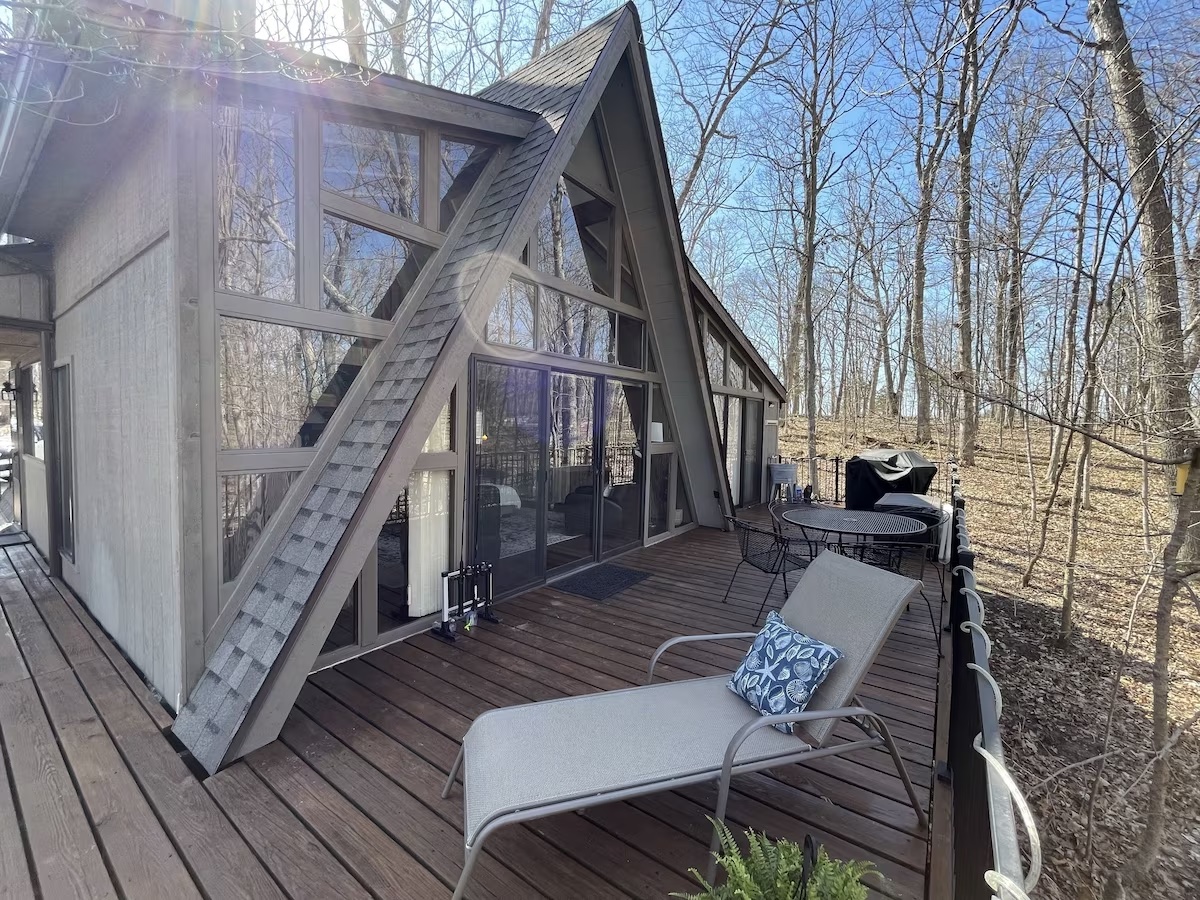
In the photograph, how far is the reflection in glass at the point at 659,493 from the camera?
7371 millimetres

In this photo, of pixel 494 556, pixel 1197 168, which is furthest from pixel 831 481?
pixel 494 556

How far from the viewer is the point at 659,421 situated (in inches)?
293

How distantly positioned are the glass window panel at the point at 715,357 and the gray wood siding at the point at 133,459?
22.8ft

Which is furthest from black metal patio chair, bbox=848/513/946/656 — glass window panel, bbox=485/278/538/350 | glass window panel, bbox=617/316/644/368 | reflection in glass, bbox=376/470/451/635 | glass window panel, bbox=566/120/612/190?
glass window panel, bbox=566/120/612/190

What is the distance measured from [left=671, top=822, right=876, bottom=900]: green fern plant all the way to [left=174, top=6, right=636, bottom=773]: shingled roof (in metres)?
2.32

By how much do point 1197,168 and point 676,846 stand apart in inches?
235

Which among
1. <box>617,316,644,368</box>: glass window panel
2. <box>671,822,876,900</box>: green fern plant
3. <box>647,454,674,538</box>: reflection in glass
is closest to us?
<box>671,822,876,900</box>: green fern plant

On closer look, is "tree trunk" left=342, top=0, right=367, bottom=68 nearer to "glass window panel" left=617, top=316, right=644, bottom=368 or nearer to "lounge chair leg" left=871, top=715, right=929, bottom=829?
"glass window panel" left=617, top=316, right=644, bottom=368

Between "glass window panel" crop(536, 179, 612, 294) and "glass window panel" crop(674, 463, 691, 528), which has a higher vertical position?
"glass window panel" crop(536, 179, 612, 294)

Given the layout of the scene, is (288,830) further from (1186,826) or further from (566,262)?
(1186,826)

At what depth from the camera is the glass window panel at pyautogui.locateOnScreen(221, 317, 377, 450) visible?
316 cm

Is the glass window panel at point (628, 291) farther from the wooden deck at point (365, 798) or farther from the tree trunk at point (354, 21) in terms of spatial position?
the tree trunk at point (354, 21)

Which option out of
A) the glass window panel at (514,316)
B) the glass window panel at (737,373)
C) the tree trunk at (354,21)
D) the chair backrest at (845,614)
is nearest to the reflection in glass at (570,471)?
the glass window panel at (514,316)

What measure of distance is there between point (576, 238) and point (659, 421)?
260cm
